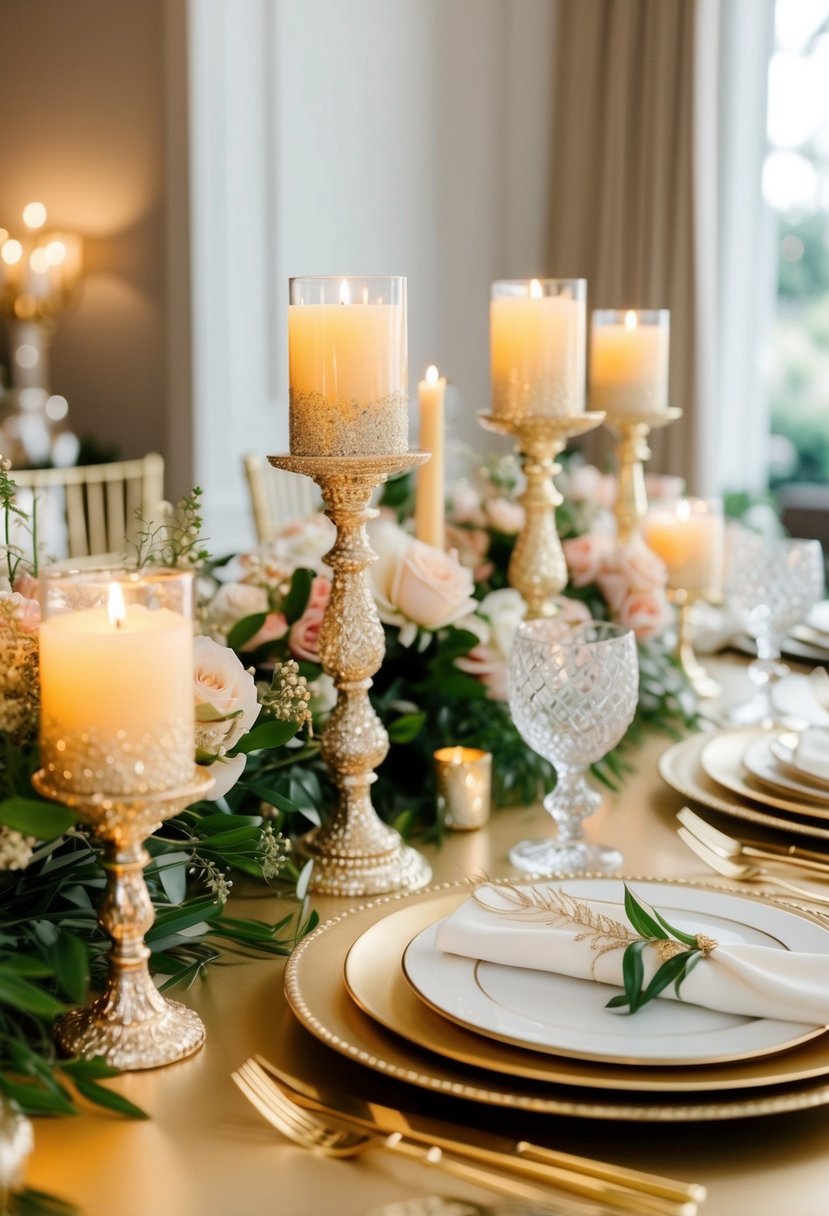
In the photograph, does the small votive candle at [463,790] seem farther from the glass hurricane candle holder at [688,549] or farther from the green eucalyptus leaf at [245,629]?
the glass hurricane candle holder at [688,549]

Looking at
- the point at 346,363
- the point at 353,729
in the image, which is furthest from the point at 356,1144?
the point at 346,363

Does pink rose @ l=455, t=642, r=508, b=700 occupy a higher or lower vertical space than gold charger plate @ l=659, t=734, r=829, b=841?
higher

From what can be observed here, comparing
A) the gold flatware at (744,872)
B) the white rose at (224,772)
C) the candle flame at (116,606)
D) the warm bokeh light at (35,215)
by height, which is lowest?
the gold flatware at (744,872)

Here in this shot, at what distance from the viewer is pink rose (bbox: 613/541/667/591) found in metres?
1.55

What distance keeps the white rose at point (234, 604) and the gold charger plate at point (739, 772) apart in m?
0.43

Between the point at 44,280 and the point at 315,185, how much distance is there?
96 cm

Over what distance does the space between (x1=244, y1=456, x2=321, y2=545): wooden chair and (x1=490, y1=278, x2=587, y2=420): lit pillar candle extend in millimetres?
1194

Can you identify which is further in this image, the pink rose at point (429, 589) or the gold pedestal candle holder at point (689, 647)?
the gold pedestal candle holder at point (689, 647)

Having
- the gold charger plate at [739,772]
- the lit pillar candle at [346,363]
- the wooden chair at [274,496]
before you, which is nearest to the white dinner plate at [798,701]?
the gold charger plate at [739,772]

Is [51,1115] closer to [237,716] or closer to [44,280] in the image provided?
[237,716]

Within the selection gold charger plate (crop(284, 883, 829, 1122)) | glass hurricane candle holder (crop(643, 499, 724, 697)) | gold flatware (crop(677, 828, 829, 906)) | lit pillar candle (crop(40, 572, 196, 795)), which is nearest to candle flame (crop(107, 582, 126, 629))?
lit pillar candle (crop(40, 572, 196, 795))

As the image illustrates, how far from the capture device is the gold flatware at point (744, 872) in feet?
3.15

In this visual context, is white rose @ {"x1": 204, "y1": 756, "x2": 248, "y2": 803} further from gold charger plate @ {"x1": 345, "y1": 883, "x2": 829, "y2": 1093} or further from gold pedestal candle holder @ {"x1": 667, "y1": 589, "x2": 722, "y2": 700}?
gold pedestal candle holder @ {"x1": 667, "y1": 589, "x2": 722, "y2": 700}

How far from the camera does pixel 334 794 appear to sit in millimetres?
1142
